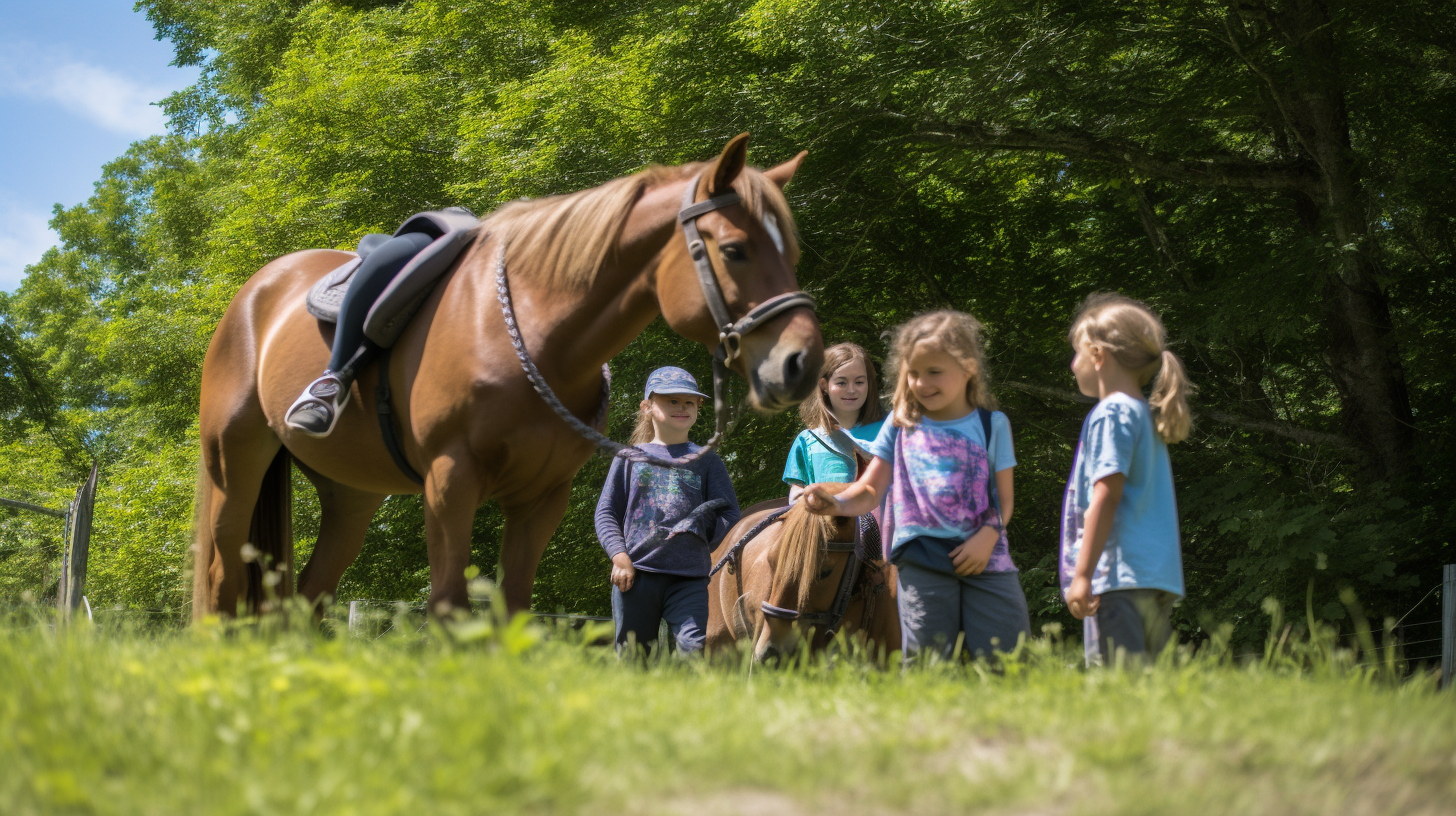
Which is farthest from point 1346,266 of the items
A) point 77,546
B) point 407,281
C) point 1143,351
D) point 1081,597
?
point 77,546

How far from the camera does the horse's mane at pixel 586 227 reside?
377cm

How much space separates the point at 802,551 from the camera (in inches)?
201

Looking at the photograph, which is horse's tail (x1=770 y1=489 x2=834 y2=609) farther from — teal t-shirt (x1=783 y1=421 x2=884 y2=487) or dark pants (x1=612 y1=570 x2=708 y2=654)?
dark pants (x1=612 y1=570 x2=708 y2=654)

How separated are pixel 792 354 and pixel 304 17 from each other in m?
22.2

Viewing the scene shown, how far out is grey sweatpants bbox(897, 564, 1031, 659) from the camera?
402 cm

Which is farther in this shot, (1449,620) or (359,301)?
(1449,620)

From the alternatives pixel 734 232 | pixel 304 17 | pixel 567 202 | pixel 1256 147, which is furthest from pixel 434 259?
pixel 304 17

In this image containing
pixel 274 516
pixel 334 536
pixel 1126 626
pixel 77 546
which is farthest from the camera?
pixel 77 546

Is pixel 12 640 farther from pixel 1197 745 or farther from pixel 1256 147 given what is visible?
pixel 1256 147

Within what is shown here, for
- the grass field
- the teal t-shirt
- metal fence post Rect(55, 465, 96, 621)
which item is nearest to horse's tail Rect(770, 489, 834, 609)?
the teal t-shirt

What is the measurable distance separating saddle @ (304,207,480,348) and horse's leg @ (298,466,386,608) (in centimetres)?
116

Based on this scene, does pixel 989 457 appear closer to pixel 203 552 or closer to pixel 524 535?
pixel 524 535

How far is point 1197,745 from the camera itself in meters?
2.18

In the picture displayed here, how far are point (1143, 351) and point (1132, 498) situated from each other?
22.7 inches
